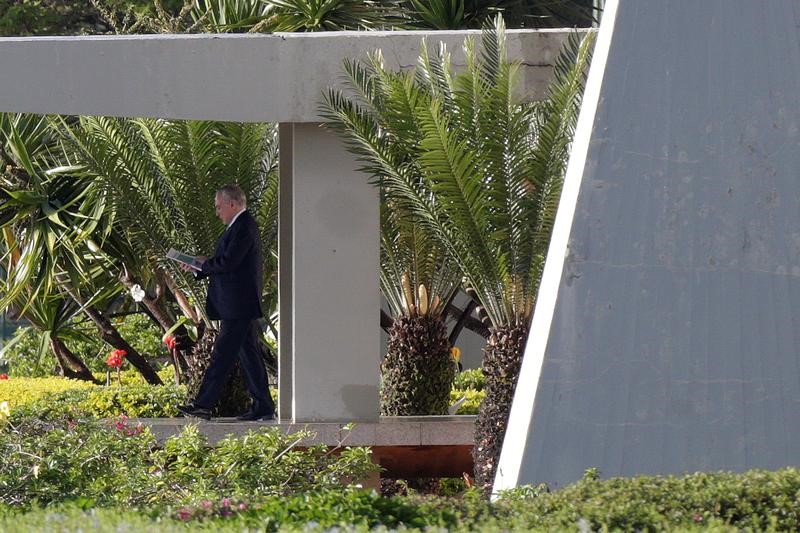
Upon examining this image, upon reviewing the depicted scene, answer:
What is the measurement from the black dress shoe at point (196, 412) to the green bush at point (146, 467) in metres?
2.09

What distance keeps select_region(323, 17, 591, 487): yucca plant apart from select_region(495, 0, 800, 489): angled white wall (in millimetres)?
2569

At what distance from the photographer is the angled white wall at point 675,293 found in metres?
6.26

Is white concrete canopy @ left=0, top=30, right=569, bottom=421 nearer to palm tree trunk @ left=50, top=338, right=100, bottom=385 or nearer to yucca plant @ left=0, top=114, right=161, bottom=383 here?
yucca plant @ left=0, top=114, right=161, bottom=383

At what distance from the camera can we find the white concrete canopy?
8.72 m

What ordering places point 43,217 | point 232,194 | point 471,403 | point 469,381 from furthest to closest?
point 469,381 → point 43,217 → point 471,403 → point 232,194

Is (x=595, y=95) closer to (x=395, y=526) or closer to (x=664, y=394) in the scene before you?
(x=664, y=394)

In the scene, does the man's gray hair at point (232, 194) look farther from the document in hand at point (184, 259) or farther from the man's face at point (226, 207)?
the document in hand at point (184, 259)

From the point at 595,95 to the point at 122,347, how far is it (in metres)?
9.04

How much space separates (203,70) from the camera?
9.02 metres

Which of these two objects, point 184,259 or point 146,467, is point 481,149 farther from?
point 146,467

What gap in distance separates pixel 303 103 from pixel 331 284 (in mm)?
1262

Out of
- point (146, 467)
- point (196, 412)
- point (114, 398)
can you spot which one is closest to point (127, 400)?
point (114, 398)

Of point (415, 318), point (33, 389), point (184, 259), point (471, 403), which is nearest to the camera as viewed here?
point (184, 259)

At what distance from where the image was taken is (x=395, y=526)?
15.8 ft
